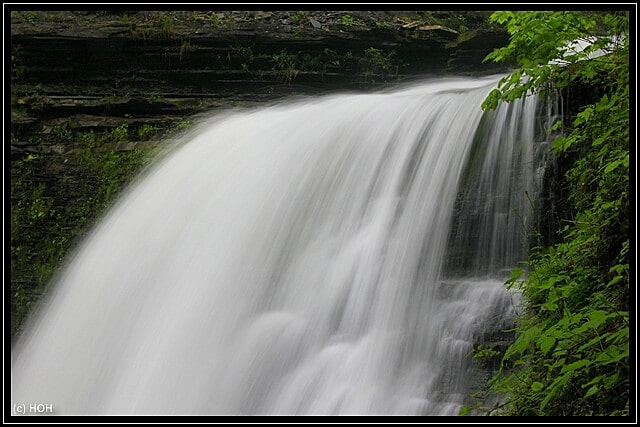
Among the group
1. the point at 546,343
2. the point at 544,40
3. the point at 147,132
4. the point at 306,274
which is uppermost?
the point at 544,40

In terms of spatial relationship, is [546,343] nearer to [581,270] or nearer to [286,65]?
[581,270]

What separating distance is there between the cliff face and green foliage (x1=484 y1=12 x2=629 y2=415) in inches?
190

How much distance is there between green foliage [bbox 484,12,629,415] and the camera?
294cm

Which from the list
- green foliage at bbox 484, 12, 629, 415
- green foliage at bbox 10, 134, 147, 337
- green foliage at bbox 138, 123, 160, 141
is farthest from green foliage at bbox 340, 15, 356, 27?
green foliage at bbox 484, 12, 629, 415

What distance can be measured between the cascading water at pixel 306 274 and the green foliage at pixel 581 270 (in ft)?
1.16

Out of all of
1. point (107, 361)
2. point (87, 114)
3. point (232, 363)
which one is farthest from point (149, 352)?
point (87, 114)

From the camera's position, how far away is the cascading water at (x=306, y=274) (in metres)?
4.01

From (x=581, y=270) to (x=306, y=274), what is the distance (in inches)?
80.3

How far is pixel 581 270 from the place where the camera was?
3.51 metres

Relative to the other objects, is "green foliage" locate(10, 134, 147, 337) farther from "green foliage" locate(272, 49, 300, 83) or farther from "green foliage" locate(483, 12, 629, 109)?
"green foliage" locate(483, 12, 629, 109)

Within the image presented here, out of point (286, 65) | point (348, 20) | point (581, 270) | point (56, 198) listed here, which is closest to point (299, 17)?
point (348, 20)

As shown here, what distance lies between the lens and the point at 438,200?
476cm
